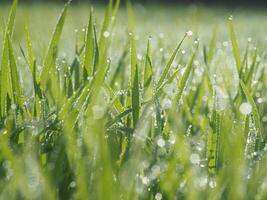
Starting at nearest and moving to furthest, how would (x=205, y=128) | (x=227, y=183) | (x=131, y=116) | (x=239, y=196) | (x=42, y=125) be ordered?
(x=239, y=196), (x=227, y=183), (x=42, y=125), (x=131, y=116), (x=205, y=128)

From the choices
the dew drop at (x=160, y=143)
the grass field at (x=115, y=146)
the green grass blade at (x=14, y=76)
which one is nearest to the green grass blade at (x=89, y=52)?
the grass field at (x=115, y=146)

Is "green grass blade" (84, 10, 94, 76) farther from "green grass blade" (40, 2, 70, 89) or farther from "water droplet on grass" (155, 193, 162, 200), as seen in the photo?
"water droplet on grass" (155, 193, 162, 200)

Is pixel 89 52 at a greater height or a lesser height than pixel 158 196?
greater

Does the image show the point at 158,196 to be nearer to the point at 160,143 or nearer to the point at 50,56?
the point at 160,143

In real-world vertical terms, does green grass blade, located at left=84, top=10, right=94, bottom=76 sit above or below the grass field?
above

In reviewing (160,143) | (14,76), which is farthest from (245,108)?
(14,76)

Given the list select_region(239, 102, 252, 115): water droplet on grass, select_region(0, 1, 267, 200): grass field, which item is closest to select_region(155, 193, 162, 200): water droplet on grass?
select_region(0, 1, 267, 200): grass field

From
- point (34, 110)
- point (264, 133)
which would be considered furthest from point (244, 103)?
point (34, 110)

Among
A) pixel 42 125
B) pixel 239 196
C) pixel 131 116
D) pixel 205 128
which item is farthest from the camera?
pixel 205 128

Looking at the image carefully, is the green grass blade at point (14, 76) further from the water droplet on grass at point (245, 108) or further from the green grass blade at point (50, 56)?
the water droplet on grass at point (245, 108)

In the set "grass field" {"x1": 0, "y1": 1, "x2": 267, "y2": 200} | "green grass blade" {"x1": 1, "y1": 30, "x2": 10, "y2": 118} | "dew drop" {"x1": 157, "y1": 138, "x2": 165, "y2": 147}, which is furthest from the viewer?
"green grass blade" {"x1": 1, "y1": 30, "x2": 10, "y2": 118}

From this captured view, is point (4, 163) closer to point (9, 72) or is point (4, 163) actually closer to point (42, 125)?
point (42, 125)
